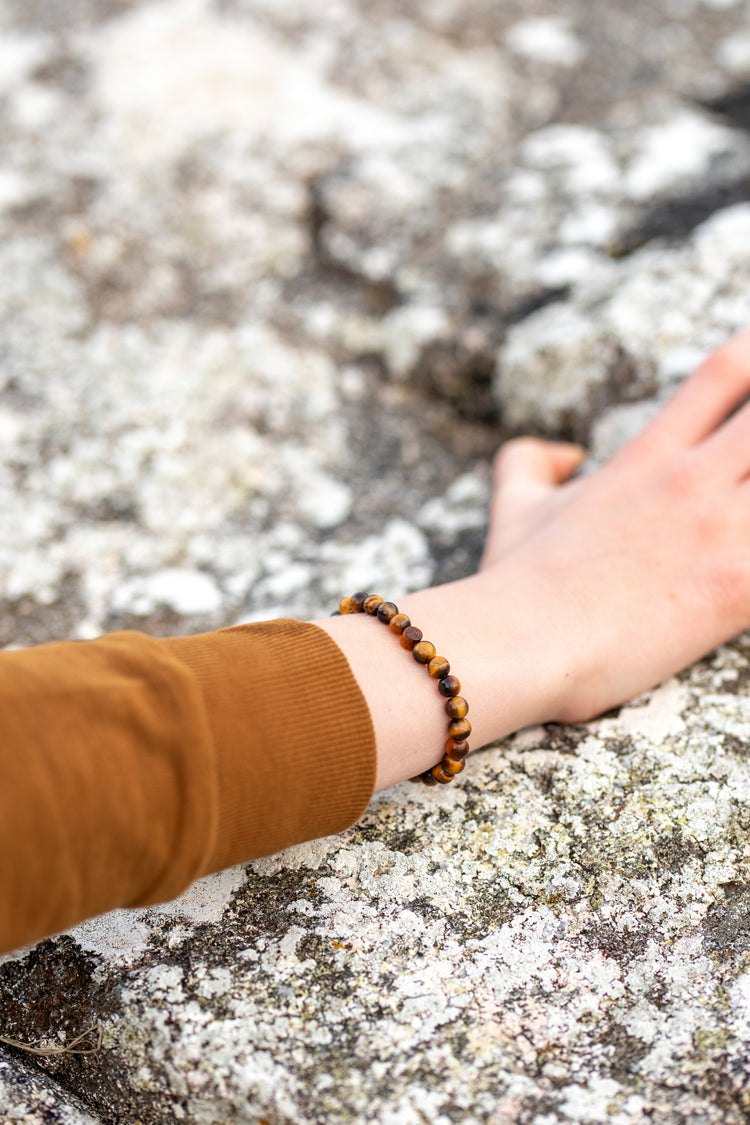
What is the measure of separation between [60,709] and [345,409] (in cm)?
84

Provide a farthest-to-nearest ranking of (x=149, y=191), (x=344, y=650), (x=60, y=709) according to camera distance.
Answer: (x=149, y=191), (x=344, y=650), (x=60, y=709)

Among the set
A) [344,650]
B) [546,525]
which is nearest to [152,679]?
[344,650]

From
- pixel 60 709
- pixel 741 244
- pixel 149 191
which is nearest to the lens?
pixel 60 709

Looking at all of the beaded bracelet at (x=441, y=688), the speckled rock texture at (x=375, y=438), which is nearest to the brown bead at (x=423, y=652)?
the beaded bracelet at (x=441, y=688)

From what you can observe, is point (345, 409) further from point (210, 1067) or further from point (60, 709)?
point (210, 1067)

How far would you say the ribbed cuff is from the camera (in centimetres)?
72

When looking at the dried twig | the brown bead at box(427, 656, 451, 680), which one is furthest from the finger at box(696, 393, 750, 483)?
the dried twig

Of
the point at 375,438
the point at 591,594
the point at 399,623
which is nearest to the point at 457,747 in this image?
the point at 399,623

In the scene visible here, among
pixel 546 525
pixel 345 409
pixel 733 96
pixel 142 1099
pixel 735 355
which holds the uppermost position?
pixel 733 96

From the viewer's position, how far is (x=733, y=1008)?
70 centimetres

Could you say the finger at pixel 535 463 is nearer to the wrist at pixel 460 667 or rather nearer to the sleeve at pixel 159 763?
the wrist at pixel 460 667

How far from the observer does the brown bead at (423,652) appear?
2.79ft

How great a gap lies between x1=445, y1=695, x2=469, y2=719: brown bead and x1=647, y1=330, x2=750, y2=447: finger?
0.49m

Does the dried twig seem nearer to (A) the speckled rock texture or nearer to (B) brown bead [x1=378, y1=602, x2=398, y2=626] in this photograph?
(A) the speckled rock texture
